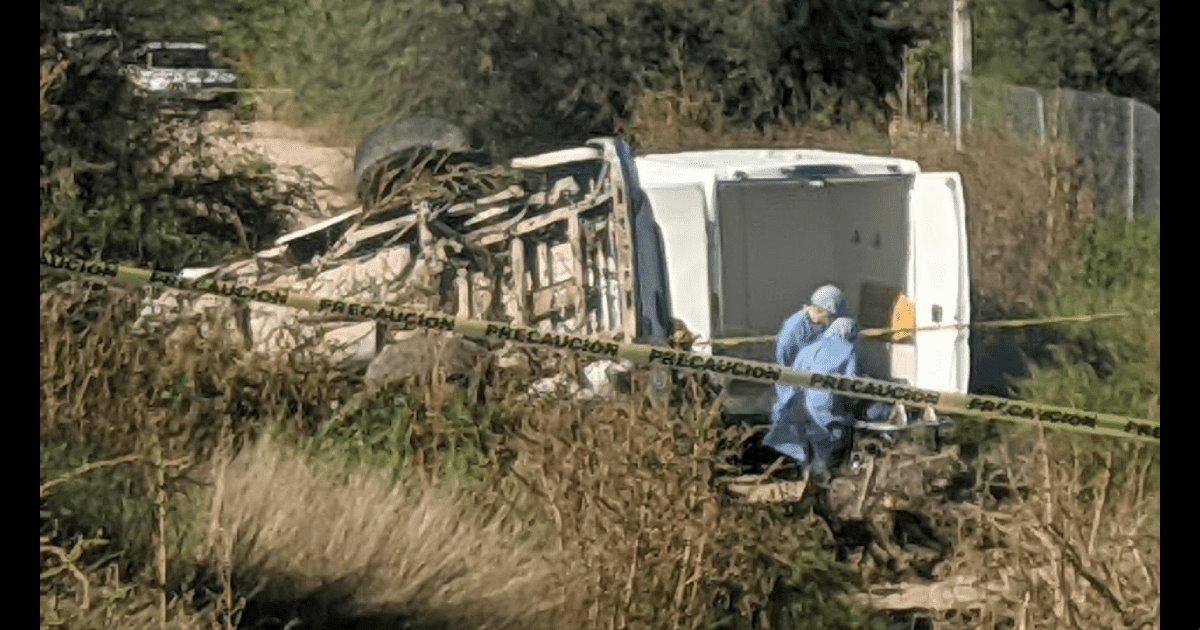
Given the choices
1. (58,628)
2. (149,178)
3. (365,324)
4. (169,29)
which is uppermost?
(169,29)

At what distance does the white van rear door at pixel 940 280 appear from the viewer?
6871mm

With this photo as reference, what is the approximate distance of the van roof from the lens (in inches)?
267

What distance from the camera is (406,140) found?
271 inches

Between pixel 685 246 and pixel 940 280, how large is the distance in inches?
29.6

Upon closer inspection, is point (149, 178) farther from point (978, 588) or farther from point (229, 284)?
point (978, 588)

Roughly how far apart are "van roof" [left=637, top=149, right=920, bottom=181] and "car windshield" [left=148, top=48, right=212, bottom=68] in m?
1.27

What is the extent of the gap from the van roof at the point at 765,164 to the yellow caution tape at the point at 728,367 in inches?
20.4

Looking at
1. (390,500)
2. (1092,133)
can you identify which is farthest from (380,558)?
(1092,133)

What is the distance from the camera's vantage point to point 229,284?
22.6ft

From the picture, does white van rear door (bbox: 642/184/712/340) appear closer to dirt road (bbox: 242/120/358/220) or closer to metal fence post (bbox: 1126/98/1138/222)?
dirt road (bbox: 242/120/358/220)

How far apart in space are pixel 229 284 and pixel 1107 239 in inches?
98.2

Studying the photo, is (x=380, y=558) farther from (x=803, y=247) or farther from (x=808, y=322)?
(x=803, y=247)

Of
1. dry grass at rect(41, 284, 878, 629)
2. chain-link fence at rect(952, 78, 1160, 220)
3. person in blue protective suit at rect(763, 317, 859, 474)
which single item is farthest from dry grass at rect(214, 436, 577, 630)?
chain-link fence at rect(952, 78, 1160, 220)

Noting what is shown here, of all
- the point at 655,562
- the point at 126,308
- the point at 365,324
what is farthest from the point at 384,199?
the point at 655,562
